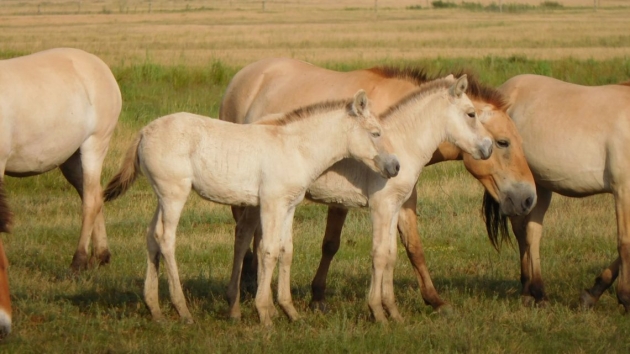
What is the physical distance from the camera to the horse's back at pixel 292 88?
6.99 metres

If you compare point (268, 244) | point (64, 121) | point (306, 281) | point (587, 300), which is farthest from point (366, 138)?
point (64, 121)

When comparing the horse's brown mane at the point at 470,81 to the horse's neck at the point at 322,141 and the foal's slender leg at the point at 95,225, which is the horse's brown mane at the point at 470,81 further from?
the foal's slender leg at the point at 95,225

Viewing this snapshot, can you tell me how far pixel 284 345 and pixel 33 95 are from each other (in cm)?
383

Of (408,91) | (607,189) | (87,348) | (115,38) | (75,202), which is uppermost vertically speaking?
(408,91)

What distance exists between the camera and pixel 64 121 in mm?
8148

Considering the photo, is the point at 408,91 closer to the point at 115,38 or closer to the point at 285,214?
the point at 285,214

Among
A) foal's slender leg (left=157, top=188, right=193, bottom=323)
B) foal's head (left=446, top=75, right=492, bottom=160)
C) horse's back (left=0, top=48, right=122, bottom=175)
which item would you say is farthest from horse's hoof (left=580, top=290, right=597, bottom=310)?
horse's back (left=0, top=48, right=122, bottom=175)

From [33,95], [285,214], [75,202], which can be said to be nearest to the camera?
[285,214]

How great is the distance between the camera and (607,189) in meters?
6.60

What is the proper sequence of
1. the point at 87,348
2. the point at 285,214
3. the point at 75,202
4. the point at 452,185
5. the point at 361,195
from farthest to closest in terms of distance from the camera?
the point at 452,185 < the point at 75,202 < the point at 361,195 < the point at 285,214 < the point at 87,348

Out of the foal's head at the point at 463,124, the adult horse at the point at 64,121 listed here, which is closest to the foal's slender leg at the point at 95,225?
the adult horse at the point at 64,121

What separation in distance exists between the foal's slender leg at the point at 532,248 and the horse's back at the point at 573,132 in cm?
37

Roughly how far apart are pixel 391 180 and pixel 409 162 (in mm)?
221

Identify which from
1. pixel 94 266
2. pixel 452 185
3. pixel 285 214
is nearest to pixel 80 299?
pixel 94 266
